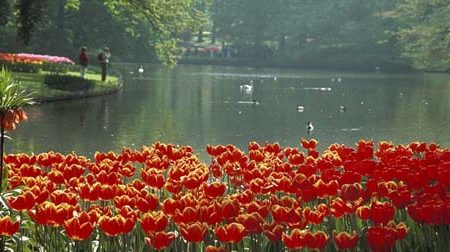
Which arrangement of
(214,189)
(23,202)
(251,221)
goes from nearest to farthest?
(251,221) < (23,202) < (214,189)

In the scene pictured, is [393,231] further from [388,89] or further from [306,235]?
[388,89]

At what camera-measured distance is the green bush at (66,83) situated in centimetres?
3303

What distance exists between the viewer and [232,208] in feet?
19.0

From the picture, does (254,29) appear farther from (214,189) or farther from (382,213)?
(382,213)

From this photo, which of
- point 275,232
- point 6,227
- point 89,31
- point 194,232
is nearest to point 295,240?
point 275,232

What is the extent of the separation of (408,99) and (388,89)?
31.6 feet

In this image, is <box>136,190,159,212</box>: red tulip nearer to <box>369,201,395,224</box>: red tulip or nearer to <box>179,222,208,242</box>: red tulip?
<box>179,222,208,242</box>: red tulip

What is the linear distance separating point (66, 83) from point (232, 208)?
28.9 metres

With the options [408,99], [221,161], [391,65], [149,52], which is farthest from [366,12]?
[221,161]

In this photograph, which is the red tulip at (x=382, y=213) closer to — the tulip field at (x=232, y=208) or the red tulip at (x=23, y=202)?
the tulip field at (x=232, y=208)

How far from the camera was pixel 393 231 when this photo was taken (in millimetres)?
5203

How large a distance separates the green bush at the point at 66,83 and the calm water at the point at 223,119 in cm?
110

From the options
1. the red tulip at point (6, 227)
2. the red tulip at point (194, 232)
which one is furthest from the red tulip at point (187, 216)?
the red tulip at point (6, 227)

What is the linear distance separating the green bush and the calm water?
1.10 m
